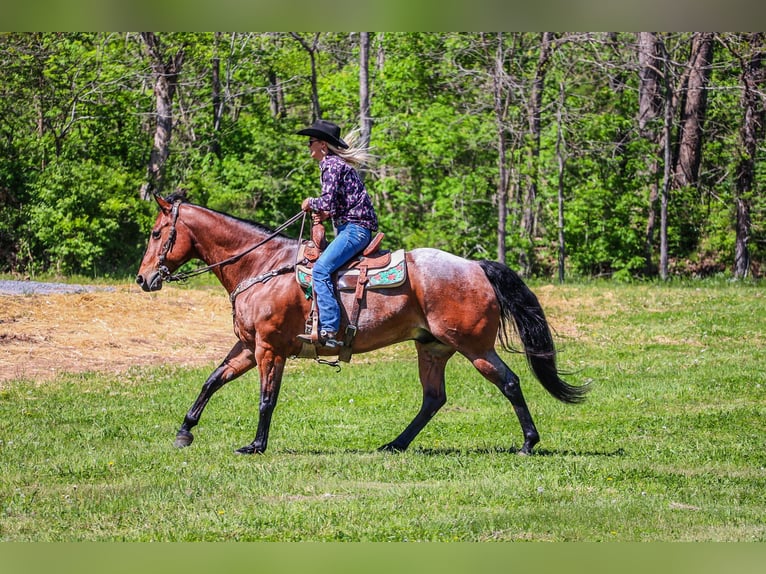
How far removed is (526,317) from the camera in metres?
10.3

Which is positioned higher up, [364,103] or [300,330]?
[364,103]

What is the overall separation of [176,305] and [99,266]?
717 cm

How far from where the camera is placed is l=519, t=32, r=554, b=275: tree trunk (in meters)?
28.0

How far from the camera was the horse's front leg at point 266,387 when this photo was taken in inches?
398

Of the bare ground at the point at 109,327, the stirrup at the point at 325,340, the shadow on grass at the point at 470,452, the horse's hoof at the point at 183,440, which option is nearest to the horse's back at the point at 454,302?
the stirrup at the point at 325,340

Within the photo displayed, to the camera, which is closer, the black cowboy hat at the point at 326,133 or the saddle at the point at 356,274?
the black cowboy hat at the point at 326,133

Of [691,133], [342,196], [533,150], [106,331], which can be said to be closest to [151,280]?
[342,196]

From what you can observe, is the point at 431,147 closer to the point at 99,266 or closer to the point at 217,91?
the point at 217,91

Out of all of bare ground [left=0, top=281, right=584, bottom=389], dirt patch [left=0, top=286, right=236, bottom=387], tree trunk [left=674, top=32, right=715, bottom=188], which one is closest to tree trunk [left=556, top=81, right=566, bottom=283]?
tree trunk [left=674, top=32, right=715, bottom=188]

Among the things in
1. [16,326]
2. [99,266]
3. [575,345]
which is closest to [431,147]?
[99,266]

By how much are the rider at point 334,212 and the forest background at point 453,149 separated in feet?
54.9

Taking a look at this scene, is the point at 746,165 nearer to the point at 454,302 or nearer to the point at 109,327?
the point at 109,327

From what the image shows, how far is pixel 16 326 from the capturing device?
17328 mm

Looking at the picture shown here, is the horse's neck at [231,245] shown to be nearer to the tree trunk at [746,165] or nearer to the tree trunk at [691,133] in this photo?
the tree trunk at [746,165]
